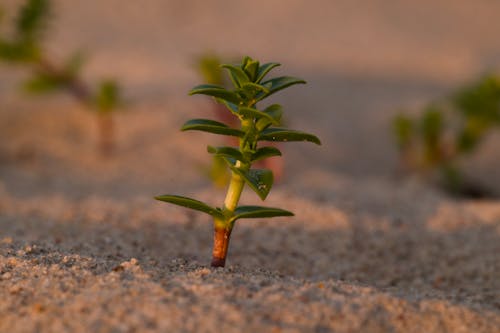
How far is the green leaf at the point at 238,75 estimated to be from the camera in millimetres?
2107

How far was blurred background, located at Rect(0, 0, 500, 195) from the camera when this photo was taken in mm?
5426

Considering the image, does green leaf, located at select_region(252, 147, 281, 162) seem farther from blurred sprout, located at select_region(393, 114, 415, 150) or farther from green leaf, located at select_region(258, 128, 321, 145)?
blurred sprout, located at select_region(393, 114, 415, 150)

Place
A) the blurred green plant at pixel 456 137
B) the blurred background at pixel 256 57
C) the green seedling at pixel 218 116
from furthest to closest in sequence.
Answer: the blurred background at pixel 256 57 → the blurred green plant at pixel 456 137 → the green seedling at pixel 218 116

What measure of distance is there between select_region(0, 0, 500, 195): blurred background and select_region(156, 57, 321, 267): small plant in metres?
2.48

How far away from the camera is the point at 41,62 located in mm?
5270

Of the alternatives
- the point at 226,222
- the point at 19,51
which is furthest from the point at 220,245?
the point at 19,51

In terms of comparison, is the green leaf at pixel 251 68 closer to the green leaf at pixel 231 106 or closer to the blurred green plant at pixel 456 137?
the green leaf at pixel 231 106

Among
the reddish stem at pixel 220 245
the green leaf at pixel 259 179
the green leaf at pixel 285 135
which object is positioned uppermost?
the green leaf at pixel 285 135

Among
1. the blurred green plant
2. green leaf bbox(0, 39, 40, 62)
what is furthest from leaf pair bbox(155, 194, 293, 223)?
green leaf bbox(0, 39, 40, 62)

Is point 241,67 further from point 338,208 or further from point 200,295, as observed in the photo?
point 338,208

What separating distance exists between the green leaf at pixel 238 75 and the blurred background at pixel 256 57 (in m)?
2.56

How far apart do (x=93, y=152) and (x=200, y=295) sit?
3.89 metres

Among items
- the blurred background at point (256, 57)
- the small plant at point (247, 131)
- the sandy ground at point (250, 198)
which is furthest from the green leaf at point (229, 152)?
the blurred background at point (256, 57)

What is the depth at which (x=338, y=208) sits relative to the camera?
378cm
